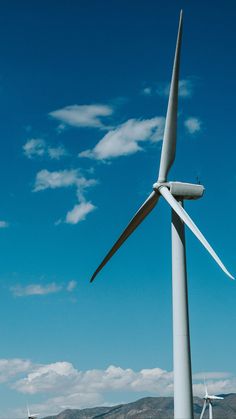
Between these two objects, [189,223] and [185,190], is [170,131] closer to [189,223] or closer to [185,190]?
[185,190]

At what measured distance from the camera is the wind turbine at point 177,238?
40.6 meters

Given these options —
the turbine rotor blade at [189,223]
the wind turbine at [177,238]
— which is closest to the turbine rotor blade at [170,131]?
the wind turbine at [177,238]

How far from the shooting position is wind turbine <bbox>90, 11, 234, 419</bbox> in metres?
40.6

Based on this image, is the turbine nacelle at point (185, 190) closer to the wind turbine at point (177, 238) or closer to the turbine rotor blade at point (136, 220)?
the wind turbine at point (177, 238)

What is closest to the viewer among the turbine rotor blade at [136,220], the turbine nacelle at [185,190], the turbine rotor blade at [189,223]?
the turbine rotor blade at [189,223]

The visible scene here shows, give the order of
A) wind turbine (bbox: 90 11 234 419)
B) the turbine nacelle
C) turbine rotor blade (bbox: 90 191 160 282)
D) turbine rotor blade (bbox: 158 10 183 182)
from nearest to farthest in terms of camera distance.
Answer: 1. wind turbine (bbox: 90 11 234 419)
2. the turbine nacelle
3. turbine rotor blade (bbox: 158 10 183 182)
4. turbine rotor blade (bbox: 90 191 160 282)

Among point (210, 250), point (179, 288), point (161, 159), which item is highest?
point (161, 159)

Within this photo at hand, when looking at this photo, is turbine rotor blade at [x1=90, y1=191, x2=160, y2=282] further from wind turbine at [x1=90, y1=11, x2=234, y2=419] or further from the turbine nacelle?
the turbine nacelle

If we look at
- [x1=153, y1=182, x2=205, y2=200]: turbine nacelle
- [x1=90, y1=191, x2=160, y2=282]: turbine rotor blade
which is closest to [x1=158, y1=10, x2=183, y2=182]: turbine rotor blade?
[x1=153, y1=182, x2=205, y2=200]: turbine nacelle

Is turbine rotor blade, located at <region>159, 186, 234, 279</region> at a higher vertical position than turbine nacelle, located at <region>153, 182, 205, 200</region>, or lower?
lower

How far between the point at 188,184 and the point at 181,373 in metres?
14.8

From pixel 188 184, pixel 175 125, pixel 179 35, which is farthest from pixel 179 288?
pixel 179 35

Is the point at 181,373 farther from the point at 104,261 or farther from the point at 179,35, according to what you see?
the point at 179,35

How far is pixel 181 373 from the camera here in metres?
40.8
